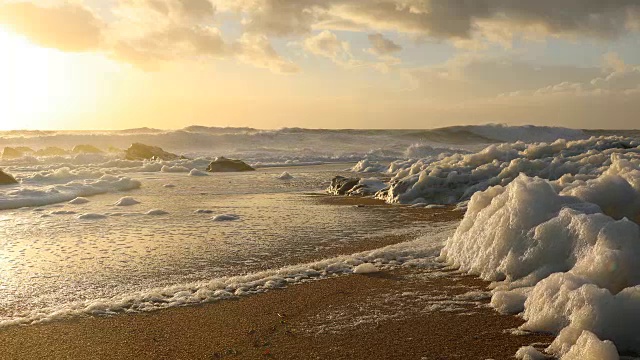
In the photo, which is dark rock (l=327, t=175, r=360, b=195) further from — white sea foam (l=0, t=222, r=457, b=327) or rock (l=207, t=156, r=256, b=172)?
rock (l=207, t=156, r=256, b=172)

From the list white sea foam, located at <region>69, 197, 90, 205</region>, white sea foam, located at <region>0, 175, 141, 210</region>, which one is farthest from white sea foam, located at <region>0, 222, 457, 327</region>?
white sea foam, located at <region>0, 175, 141, 210</region>

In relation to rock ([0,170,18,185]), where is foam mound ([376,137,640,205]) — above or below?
above

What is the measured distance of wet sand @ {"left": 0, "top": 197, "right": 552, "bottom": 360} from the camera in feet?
10.1

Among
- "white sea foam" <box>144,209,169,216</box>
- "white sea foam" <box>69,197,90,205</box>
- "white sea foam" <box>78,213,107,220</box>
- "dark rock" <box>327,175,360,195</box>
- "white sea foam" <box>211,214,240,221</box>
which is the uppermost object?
"dark rock" <box>327,175,360,195</box>

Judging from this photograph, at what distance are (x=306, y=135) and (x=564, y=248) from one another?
49.3 metres

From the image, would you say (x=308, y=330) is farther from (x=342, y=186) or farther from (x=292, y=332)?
(x=342, y=186)

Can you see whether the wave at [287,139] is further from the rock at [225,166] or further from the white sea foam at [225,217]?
the white sea foam at [225,217]

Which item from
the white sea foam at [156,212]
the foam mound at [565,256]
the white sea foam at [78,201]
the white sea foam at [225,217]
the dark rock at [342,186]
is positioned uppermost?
the foam mound at [565,256]

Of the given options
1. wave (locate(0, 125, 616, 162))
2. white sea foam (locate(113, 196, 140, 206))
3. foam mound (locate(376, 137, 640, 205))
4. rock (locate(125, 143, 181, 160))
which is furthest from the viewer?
wave (locate(0, 125, 616, 162))

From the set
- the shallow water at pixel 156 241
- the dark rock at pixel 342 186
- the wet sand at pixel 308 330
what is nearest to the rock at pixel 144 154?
the dark rock at pixel 342 186

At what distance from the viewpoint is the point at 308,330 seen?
3.44 meters

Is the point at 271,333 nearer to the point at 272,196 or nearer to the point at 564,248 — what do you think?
the point at 564,248

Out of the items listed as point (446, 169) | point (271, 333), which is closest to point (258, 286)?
point (271, 333)

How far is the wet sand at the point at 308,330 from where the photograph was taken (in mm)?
3072
